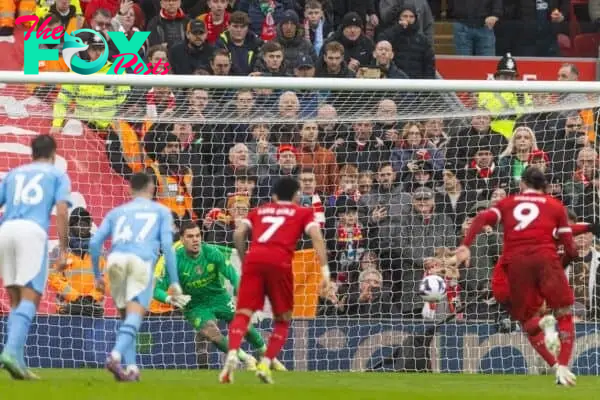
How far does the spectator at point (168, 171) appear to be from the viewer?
728 inches

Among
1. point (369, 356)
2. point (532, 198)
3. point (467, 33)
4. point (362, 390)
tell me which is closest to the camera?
point (362, 390)

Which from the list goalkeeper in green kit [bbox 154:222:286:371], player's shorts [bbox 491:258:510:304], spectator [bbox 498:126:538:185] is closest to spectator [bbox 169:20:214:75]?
goalkeeper in green kit [bbox 154:222:286:371]

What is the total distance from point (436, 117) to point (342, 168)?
117 centimetres

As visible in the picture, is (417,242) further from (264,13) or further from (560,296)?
(264,13)

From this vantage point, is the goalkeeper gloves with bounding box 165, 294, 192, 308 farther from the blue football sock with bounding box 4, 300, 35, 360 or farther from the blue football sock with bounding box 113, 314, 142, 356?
the blue football sock with bounding box 4, 300, 35, 360

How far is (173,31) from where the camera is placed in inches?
823

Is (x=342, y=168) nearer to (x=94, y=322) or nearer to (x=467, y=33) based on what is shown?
(x=94, y=322)

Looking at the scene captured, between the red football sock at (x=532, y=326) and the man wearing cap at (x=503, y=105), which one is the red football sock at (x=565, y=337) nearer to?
the red football sock at (x=532, y=326)

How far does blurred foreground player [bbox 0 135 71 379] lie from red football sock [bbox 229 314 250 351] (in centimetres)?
156

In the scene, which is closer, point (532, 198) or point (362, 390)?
point (362, 390)

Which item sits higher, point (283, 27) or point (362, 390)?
point (283, 27)

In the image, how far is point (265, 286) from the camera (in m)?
14.8

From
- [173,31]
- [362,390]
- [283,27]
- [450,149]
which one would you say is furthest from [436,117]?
[362,390]

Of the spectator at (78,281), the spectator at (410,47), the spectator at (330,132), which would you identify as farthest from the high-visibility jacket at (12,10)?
the spectator at (410,47)
